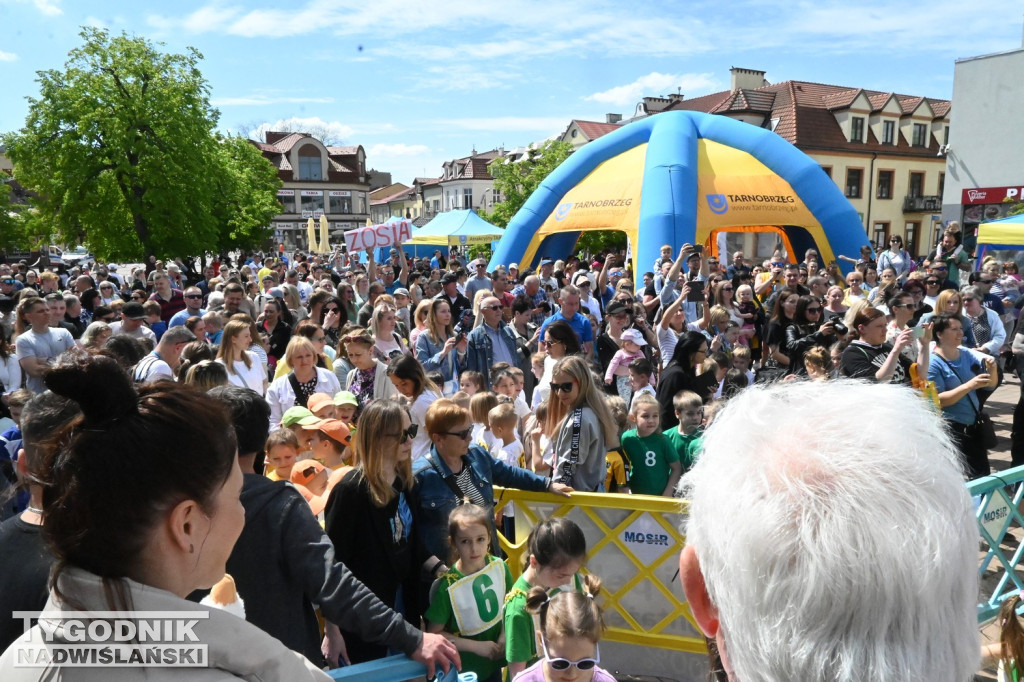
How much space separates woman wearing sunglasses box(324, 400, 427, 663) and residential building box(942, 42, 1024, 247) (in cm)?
2672

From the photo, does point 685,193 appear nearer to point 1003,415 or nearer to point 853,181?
point 1003,415

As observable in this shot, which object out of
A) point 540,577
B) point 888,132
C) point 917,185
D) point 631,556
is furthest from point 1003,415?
point 917,185

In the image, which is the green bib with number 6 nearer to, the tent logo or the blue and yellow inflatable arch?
the blue and yellow inflatable arch

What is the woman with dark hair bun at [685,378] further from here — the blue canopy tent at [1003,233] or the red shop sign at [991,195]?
the red shop sign at [991,195]

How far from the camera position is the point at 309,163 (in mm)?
74125

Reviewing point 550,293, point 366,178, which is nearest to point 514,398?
point 550,293

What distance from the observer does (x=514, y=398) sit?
609cm

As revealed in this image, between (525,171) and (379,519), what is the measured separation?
4353cm

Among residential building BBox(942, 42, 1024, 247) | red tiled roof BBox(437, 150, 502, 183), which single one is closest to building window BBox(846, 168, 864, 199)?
residential building BBox(942, 42, 1024, 247)

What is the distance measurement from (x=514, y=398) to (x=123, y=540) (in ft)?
16.1

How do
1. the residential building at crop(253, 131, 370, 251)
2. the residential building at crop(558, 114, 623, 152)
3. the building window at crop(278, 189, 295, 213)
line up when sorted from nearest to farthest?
the residential building at crop(558, 114, 623, 152)
the building window at crop(278, 189, 295, 213)
the residential building at crop(253, 131, 370, 251)

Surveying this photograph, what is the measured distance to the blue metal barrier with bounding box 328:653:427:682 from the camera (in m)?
2.15

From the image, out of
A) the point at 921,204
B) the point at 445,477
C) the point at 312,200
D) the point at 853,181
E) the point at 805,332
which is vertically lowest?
the point at 445,477

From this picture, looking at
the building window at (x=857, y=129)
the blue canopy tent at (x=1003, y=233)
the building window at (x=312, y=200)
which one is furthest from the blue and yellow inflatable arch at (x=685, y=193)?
the building window at (x=312, y=200)
